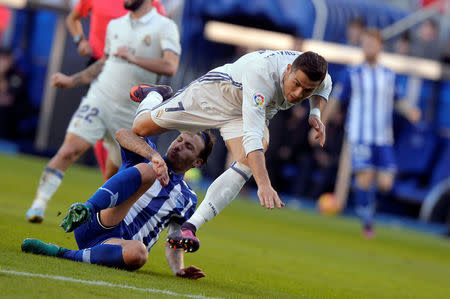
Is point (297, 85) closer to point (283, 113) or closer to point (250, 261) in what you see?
point (250, 261)

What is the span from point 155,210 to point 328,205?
38.4 ft

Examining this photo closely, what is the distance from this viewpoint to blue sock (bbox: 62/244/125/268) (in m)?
4.88

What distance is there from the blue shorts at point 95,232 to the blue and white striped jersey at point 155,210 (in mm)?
62

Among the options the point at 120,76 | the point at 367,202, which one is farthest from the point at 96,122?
the point at 367,202

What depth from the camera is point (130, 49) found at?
7.39m

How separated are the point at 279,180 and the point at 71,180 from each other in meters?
5.92

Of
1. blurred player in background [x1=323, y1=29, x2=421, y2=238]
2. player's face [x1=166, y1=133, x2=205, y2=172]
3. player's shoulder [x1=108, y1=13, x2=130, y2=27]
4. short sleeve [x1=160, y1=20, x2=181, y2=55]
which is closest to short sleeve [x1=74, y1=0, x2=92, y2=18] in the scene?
player's shoulder [x1=108, y1=13, x2=130, y2=27]

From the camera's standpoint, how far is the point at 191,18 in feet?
51.8

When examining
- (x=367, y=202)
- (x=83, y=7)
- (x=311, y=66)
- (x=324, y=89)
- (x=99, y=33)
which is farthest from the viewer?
(x=367, y=202)

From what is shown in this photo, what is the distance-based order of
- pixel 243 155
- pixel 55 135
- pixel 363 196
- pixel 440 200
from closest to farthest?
pixel 243 155
pixel 363 196
pixel 440 200
pixel 55 135

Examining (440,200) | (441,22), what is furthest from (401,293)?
(441,22)

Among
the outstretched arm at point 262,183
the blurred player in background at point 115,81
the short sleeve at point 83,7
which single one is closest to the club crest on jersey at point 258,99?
the outstretched arm at point 262,183

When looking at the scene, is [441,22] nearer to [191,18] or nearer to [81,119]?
[191,18]

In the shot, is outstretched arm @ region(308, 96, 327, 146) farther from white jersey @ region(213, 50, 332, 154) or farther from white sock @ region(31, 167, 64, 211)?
white sock @ region(31, 167, 64, 211)
